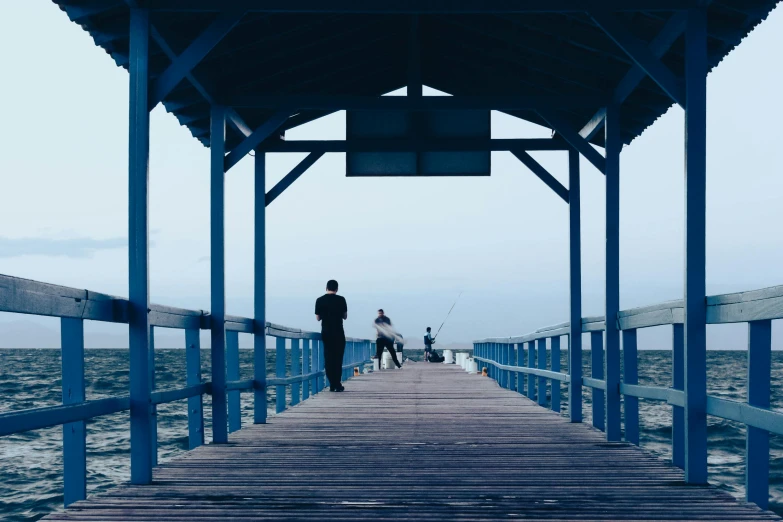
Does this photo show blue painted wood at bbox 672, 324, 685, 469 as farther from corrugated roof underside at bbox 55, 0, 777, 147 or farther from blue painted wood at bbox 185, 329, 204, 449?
blue painted wood at bbox 185, 329, 204, 449

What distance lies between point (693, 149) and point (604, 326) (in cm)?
244

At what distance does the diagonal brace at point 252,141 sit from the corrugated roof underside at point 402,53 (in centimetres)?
43

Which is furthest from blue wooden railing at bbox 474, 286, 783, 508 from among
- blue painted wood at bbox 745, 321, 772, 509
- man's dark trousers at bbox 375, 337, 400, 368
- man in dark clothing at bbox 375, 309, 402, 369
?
man's dark trousers at bbox 375, 337, 400, 368

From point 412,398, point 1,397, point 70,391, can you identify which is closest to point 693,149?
Answer: point 70,391

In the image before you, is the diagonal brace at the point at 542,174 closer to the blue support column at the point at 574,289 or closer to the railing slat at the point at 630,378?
the blue support column at the point at 574,289

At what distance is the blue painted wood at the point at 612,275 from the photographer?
7.38 metres

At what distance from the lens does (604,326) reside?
7.77m

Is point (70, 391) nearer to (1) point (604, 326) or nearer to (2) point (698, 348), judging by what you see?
(2) point (698, 348)

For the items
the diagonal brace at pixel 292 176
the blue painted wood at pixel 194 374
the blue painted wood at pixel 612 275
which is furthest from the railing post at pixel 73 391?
the diagonal brace at pixel 292 176

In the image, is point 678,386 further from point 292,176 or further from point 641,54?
point 292,176

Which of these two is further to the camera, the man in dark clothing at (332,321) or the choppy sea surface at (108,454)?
the choppy sea surface at (108,454)

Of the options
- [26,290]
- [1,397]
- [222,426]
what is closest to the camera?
[26,290]

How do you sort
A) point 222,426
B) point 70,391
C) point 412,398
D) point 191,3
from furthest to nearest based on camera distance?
point 412,398 → point 222,426 → point 191,3 → point 70,391

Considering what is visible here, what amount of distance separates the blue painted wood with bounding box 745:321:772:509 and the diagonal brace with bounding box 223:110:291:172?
482 cm
